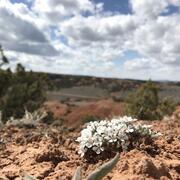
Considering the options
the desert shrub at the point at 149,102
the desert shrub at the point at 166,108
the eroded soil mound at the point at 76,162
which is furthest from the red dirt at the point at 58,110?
the eroded soil mound at the point at 76,162

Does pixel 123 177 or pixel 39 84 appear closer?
pixel 123 177

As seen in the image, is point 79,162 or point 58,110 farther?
point 58,110

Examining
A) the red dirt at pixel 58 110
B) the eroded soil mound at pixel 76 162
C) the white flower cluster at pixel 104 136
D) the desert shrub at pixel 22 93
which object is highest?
the white flower cluster at pixel 104 136

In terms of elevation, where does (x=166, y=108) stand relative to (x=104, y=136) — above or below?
below

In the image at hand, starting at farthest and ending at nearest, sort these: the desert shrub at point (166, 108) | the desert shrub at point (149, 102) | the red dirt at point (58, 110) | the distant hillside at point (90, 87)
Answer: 1. the distant hillside at point (90, 87)
2. the red dirt at point (58, 110)
3. the desert shrub at point (149, 102)
4. the desert shrub at point (166, 108)

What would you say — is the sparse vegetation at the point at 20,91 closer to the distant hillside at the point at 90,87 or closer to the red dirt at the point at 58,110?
the red dirt at the point at 58,110

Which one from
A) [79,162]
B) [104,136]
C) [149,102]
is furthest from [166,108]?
[79,162]

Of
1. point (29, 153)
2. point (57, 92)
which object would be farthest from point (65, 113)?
point (29, 153)

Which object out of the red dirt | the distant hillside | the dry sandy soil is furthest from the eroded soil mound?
the distant hillside

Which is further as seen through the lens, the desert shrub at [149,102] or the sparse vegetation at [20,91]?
the sparse vegetation at [20,91]

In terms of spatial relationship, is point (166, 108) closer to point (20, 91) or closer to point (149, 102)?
point (149, 102)

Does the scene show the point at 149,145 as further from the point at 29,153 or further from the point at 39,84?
the point at 39,84
